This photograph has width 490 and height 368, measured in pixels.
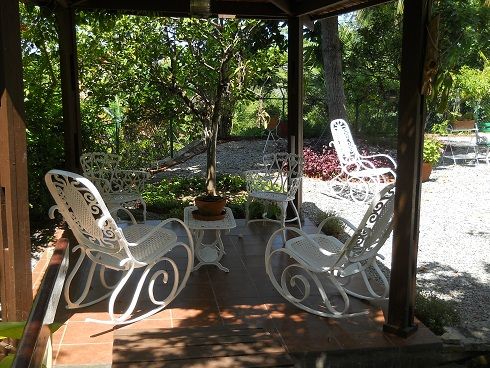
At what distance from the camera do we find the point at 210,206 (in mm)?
4238

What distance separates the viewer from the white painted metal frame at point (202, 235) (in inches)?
164

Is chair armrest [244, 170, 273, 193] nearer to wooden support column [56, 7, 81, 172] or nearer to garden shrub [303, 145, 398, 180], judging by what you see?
wooden support column [56, 7, 81, 172]

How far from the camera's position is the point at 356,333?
3.17m

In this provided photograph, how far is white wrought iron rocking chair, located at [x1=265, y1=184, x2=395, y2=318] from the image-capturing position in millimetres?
3285

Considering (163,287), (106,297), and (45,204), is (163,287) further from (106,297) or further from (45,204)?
(45,204)

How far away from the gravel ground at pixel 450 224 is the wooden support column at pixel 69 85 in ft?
9.62

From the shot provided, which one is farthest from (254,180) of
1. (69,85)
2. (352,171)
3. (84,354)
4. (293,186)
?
(352,171)

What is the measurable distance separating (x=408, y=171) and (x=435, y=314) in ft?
3.97

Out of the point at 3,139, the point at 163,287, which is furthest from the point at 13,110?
the point at 163,287

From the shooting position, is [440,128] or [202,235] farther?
[440,128]

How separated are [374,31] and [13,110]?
11.0 m

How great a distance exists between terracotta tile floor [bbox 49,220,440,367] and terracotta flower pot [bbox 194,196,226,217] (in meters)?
0.46

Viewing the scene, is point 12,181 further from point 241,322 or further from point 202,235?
point 202,235

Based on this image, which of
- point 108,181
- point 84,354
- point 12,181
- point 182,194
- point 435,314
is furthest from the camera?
point 182,194
